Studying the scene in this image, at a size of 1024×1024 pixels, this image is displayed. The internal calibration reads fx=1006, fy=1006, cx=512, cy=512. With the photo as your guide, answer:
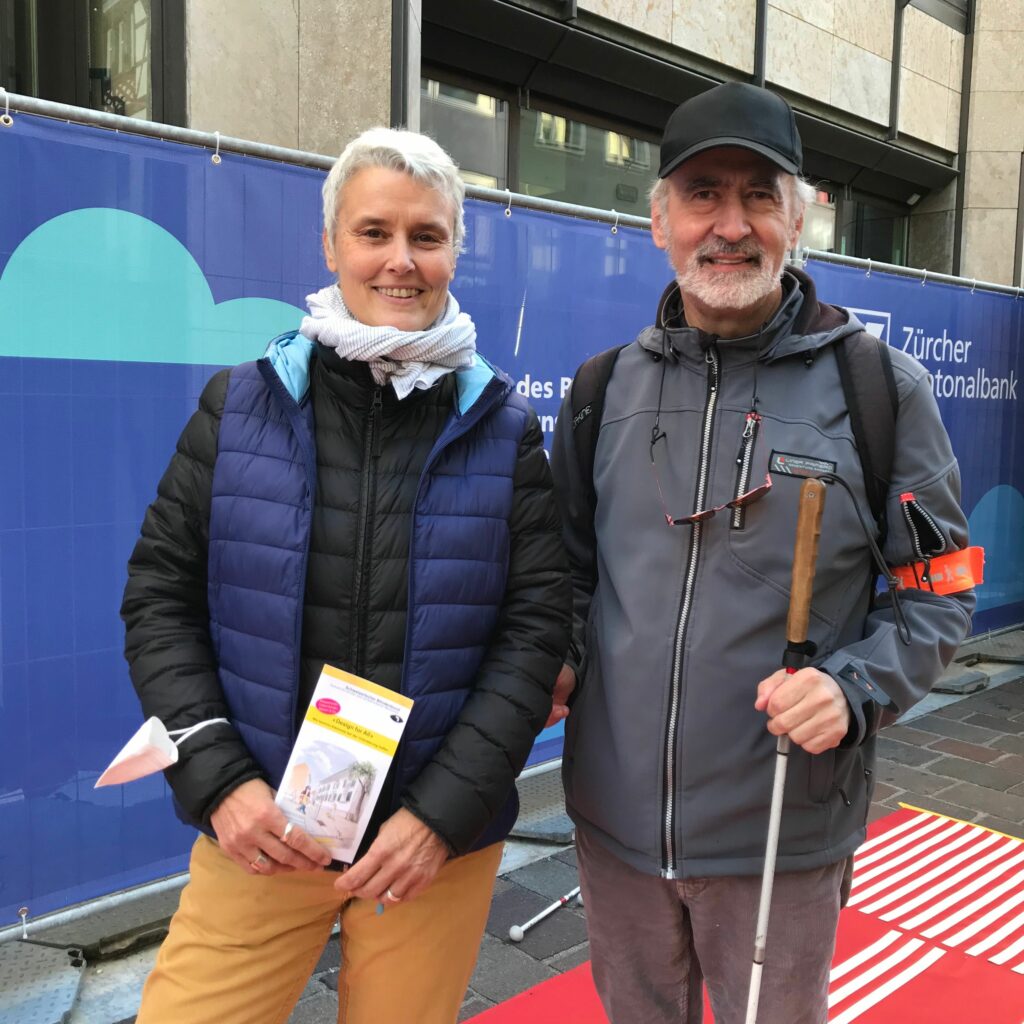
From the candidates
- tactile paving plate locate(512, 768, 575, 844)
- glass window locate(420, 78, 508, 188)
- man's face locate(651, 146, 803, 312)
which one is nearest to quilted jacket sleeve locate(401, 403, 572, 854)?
man's face locate(651, 146, 803, 312)

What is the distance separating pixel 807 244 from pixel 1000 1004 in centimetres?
881

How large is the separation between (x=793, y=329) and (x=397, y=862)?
49.9 inches

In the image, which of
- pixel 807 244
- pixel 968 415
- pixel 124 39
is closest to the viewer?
pixel 124 39

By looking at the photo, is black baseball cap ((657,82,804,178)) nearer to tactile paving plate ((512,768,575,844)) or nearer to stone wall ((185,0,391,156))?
tactile paving plate ((512,768,575,844))

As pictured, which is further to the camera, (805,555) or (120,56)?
(120,56)

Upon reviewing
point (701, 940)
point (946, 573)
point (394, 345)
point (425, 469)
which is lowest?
point (701, 940)

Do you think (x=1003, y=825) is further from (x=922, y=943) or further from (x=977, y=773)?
(x=922, y=943)

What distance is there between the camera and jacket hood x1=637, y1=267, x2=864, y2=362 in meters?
1.97

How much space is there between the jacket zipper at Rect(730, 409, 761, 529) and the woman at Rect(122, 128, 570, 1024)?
39cm

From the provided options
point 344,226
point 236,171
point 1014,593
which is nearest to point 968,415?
point 1014,593

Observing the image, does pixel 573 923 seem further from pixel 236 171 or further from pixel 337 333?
pixel 236 171

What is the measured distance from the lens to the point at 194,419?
1.90m

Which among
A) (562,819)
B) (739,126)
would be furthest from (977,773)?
(739,126)

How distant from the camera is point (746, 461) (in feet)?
6.37
